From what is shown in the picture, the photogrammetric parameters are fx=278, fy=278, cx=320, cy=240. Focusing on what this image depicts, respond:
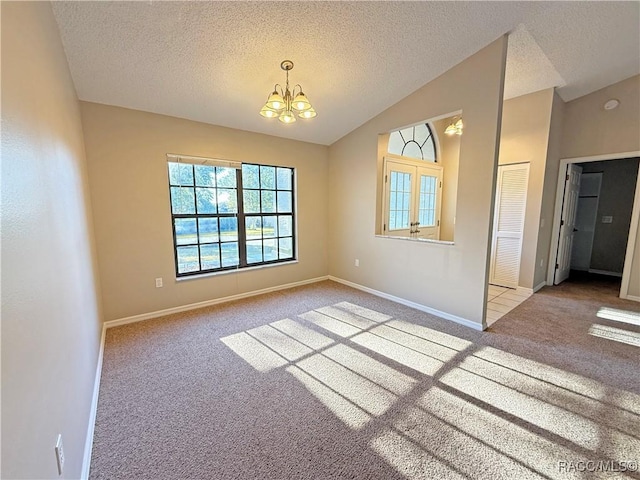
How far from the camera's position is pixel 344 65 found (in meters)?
2.85

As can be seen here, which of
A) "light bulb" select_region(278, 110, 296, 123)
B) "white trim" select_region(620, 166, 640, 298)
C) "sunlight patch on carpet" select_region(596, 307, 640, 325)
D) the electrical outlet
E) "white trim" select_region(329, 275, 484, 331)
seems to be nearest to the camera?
the electrical outlet

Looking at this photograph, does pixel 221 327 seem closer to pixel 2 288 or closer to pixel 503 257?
pixel 2 288

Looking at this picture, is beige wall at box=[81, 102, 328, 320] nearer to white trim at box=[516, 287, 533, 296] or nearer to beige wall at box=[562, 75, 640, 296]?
white trim at box=[516, 287, 533, 296]

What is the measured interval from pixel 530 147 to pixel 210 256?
484 cm

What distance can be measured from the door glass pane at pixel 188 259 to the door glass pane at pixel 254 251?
28.5 inches

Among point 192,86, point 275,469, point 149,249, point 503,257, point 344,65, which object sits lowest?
point 275,469

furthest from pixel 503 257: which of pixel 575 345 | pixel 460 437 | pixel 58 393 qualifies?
pixel 58 393

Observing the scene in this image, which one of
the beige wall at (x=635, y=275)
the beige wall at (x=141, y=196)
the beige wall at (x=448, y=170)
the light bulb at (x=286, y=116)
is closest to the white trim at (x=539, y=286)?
the beige wall at (x=635, y=275)

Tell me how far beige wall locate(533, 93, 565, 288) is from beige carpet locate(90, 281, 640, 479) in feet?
4.35

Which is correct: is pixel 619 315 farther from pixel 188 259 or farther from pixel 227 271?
pixel 188 259

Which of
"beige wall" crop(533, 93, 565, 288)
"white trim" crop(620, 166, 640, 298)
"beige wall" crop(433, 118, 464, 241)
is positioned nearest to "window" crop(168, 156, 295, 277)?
"beige wall" crop(433, 118, 464, 241)

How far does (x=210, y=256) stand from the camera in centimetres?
382

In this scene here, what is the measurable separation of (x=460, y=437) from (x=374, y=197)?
9.95 ft

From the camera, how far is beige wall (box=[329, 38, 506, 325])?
112 inches
